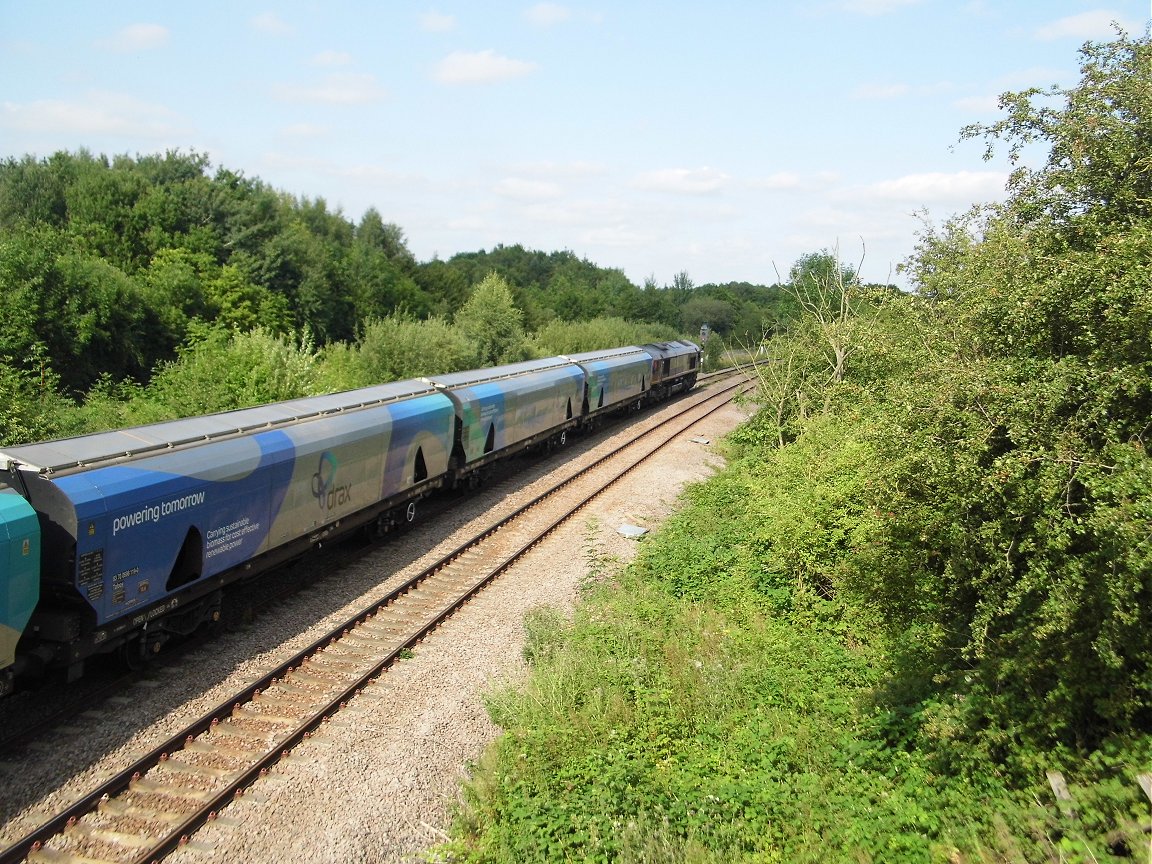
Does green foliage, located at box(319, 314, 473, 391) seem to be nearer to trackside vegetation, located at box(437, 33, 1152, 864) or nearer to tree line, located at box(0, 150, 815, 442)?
tree line, located at box(0, 150, 815, 442)

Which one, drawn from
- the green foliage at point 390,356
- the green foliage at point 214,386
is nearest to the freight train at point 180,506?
the green foliage at point 214,386

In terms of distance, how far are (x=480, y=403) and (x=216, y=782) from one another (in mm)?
12955

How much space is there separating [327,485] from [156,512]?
13.1ft

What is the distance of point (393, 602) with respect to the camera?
14.2 m

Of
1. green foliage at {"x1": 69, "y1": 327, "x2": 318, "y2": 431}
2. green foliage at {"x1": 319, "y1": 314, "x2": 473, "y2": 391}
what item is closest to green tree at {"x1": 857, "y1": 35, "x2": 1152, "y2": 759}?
green foliage at {"x1": 69, "y1": 327, "x2": 318, "y2": 431}

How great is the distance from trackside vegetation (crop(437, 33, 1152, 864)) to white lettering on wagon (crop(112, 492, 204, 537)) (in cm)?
511

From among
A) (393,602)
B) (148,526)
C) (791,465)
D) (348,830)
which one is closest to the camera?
(348,830)

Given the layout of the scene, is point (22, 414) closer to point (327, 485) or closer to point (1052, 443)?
point (327, 485)

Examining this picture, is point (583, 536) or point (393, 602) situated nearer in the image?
point (393, 602)

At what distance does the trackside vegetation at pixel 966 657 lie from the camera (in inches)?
263

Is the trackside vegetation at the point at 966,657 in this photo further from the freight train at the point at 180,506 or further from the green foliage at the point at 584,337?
the green foliage at the point at 584,337

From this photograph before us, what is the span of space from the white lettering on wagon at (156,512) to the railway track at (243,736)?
2.59m

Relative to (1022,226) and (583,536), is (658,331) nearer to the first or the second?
(583,536)

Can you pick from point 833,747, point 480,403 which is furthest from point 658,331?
point 833,747
